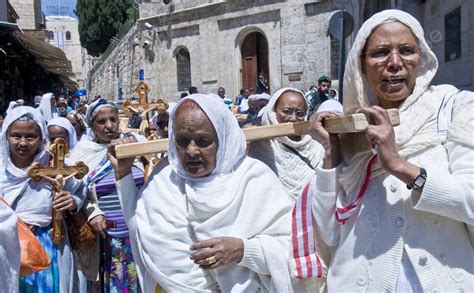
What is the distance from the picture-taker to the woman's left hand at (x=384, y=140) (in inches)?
67.2

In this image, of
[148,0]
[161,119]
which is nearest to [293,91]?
[161,119]

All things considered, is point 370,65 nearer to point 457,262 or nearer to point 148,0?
point 457,262

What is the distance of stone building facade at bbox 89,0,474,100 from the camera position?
20.2 metres

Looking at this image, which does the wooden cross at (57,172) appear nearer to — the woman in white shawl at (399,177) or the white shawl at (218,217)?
the white shawl at (218,217)

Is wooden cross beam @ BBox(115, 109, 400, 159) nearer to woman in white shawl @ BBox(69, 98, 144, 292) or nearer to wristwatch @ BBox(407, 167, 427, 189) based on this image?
wristwatch @ BBox(407, 167, 427, 189)

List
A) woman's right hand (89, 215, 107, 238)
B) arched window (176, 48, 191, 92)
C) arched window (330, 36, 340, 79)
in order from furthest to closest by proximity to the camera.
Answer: arched window (176, 48, 191, 92) < arched window (330, 36, 340, 79) < woman's right hand (89, 215, 107, 238)

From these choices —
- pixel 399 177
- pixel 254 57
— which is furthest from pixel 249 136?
pixel 254 57

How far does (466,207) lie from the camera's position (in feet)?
5.59

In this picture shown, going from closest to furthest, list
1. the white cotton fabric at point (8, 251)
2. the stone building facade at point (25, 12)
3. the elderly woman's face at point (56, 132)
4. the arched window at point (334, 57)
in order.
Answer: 1. the white cotton fabric at point (8, 251)
2. the elderly woman's face at point (56, 132)
3. the arched window at point (334, 57)
4. the stone building facade at point (25, 12)

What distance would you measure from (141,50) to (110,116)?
2432cm

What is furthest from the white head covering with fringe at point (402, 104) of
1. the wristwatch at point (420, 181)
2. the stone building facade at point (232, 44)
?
the stone building facade at point (232, 44)

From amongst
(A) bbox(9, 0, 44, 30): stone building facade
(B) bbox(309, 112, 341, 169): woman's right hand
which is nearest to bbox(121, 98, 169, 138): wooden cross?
(B) bbox(309, 112, 341, 169): woman's right hand

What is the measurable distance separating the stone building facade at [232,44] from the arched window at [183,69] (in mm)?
51

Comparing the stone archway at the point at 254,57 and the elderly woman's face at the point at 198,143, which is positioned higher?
the stone archway at the point at 254,57
